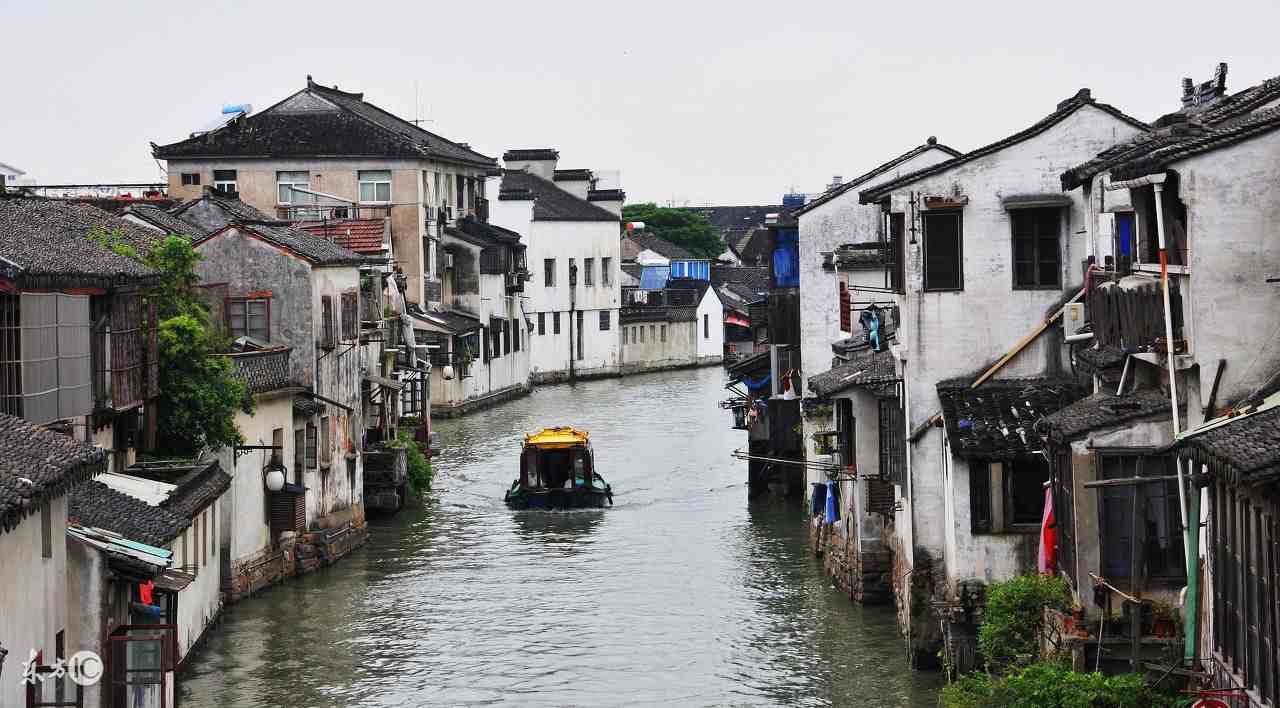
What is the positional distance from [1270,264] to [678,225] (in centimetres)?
10044

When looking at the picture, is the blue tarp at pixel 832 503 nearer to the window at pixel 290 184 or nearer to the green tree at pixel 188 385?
the green tree at pixel 188 385

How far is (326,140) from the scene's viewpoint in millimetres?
63281

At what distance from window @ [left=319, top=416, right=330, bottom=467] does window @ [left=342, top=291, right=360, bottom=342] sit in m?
1.74

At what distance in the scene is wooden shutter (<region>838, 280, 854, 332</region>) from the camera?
111ft

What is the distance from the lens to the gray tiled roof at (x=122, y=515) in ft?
65.4

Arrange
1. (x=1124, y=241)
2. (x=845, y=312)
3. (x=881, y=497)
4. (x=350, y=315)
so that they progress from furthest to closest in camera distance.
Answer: (x=350, y=315) → (x=845, y=312) → (x=881, y=497) → (x=1124, y=241)

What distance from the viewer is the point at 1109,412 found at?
61.4 ft

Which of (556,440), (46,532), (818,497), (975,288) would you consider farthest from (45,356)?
(556,440)

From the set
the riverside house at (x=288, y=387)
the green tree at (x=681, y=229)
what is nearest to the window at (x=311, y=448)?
the riverside house at (x=288, y=387)

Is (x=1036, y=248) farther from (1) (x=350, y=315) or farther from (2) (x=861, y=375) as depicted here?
(1) (x=350, y=315)

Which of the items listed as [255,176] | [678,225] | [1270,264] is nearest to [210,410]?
[1270,264]

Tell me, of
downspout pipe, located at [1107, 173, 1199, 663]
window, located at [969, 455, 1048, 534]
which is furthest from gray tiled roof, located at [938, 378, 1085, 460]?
downspout pipe, located at [1107, 173, 1199, 663]

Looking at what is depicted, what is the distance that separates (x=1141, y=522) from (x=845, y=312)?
16.0 metres

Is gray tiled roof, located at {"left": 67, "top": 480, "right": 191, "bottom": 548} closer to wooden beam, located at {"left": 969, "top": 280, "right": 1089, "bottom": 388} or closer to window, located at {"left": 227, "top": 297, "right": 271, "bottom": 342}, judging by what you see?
wooden beam, located at {"left": 969, "top": 280, "right": 1089, "bottom": 388}
